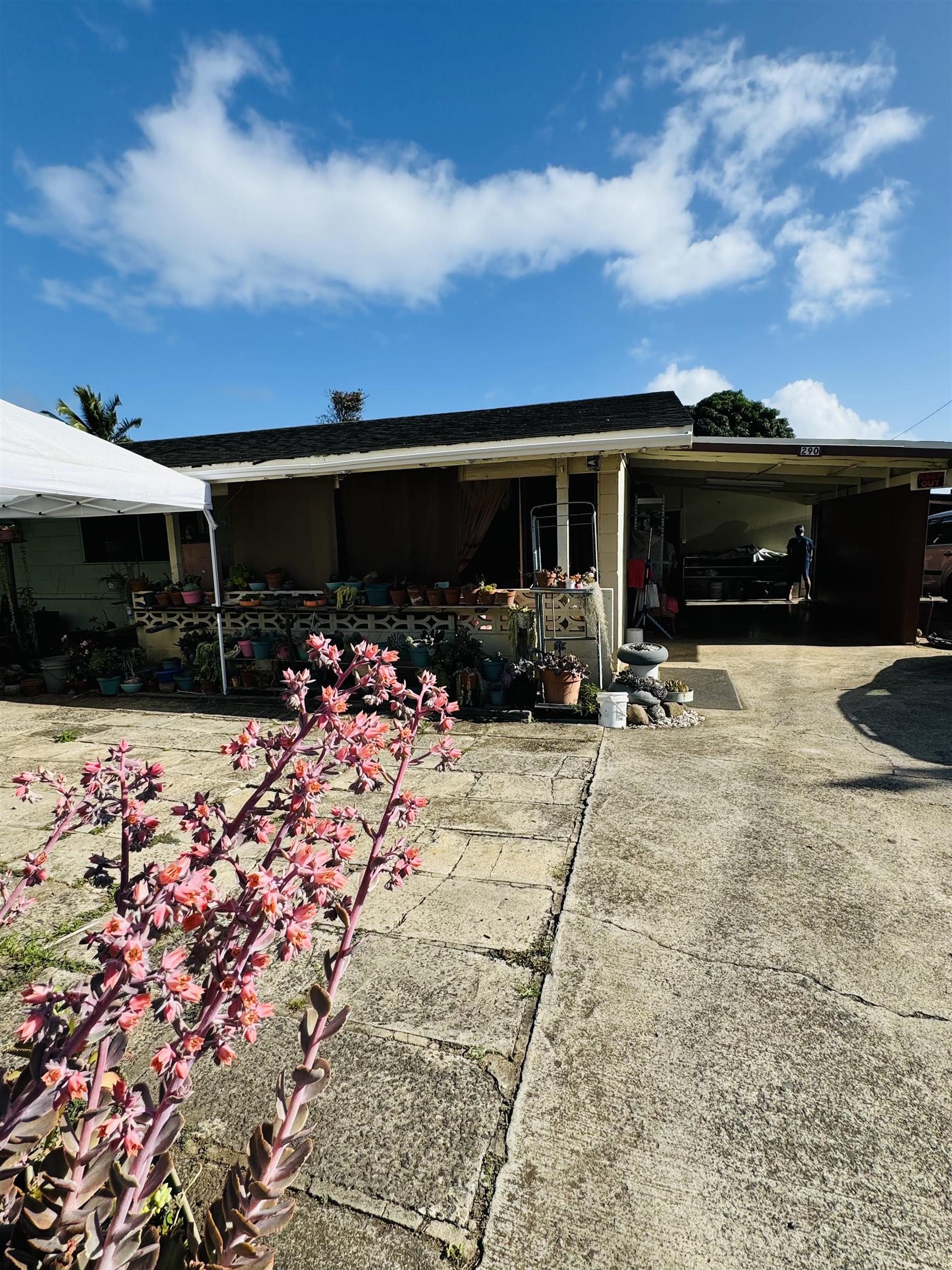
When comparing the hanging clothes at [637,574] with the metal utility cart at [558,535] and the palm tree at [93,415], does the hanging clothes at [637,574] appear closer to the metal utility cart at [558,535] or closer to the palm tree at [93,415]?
the metal utility cart at [558,535]

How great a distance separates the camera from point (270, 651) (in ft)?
27.3

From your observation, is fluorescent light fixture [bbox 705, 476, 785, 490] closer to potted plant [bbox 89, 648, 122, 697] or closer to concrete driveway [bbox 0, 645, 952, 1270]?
concrete driveway [bbox 0, 645, 952, 1270]

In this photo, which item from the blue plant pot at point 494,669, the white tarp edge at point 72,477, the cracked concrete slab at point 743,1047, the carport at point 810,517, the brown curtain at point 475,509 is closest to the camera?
the cracked concrete slab at point 743,1047

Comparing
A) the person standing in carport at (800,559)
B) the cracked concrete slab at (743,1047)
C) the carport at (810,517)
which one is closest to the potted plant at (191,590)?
the carport at (810,517)

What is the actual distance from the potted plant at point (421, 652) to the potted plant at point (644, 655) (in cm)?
220

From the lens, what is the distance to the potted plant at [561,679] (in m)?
6.57

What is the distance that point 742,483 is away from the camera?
40.5 feet

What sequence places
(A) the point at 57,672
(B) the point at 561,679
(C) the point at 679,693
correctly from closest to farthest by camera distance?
(B) the point at 561,679, (C) the point at 679,693, (A) the point at 57,672

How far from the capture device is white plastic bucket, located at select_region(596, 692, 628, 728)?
250 inches

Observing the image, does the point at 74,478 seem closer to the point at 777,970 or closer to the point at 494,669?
the point at 494,669

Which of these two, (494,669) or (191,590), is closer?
(494,669)

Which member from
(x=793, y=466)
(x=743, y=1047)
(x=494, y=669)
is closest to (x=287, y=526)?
(x=494, y=669)

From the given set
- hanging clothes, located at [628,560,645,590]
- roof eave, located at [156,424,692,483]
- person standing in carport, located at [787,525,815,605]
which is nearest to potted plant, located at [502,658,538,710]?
roof eave, located at [156,424,692,483]

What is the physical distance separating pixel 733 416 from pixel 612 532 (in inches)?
972
